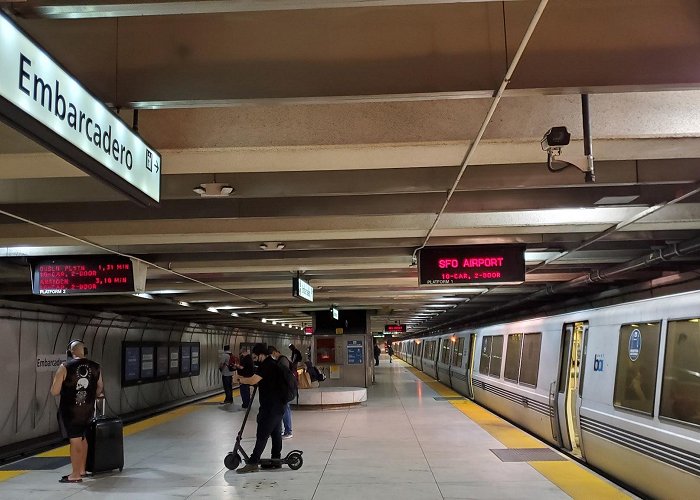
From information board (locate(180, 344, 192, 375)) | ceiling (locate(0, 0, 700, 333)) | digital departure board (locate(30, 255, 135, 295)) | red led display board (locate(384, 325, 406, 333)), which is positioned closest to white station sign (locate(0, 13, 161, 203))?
ceiling (locate(0, 0, 700, 333))

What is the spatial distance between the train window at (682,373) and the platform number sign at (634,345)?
31.6 inches

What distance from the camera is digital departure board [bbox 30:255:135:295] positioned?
8.83 metres

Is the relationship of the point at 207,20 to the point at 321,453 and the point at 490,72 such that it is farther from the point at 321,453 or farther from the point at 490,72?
the point at 321,453

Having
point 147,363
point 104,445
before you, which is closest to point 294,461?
point 104,445

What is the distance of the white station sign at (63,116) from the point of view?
2029 millimetres

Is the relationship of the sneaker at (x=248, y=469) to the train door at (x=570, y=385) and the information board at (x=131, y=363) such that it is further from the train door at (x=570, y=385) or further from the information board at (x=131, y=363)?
the information board at (x=131, y=363)

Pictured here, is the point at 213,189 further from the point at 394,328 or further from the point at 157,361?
the point at 394,328

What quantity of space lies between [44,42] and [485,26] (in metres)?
2.65

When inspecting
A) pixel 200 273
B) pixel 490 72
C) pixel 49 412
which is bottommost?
pixel 49 412

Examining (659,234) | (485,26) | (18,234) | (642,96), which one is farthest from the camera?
(659,234)

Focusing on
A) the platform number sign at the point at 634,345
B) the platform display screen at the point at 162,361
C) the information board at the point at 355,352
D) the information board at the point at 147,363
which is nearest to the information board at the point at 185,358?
the platform display screen at the point at 162,361

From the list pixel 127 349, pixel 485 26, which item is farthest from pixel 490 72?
pixel 127 349

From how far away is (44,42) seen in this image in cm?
376

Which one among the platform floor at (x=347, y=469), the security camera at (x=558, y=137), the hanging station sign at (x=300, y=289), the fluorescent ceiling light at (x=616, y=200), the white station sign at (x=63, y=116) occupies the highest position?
the security camera at (x=558, y=137)
